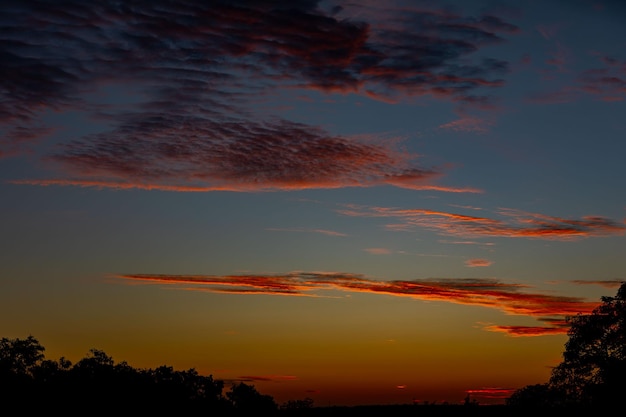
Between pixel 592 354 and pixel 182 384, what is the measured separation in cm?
4543

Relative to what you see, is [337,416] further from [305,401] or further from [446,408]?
[305,401]

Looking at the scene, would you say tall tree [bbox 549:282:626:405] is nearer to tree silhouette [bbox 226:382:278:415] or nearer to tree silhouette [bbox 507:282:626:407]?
Answer: tree silhouette [bbox 507:282:626:407]

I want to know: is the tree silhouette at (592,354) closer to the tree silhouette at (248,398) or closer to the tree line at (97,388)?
the tree line at (97,388)

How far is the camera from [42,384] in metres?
63.5

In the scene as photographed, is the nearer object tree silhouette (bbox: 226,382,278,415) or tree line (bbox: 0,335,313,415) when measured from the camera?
tree line (bbox: 0,335,313,415)

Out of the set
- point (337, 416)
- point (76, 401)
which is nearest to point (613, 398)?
point (337, 416)

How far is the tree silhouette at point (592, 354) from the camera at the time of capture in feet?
153

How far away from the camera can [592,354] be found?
48188 millimetres

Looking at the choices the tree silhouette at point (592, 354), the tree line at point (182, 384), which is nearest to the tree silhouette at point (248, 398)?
the tree line at point (182, 384)

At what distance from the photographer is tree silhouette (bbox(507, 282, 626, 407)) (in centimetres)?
4662

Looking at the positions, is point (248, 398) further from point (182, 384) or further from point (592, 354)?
point (592, 354)

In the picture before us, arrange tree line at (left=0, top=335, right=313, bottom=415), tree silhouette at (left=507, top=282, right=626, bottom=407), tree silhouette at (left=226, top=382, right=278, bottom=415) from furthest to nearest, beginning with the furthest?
1. tree silhouette at (left=226, top=382, right=278, bottom=415)
2. tree line at (left=0, top=335, right=313, bottom=415)
3. tree silhouette at (left=507, top=282, right=626, bottom=407)

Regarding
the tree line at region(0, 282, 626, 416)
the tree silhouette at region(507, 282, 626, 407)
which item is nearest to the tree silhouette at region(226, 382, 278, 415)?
the tree line at region(0, 282, 626, 416)

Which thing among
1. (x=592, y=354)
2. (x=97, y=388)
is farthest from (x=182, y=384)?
(x=592, y=354)
